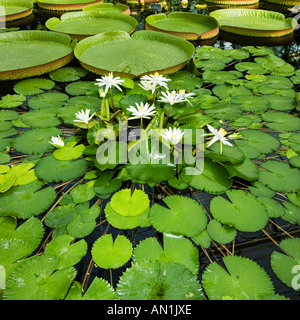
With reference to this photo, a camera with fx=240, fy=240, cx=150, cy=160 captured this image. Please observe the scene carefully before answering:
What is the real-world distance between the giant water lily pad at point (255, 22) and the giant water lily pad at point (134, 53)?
5.07 feet

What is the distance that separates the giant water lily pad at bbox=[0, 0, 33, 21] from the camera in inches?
201

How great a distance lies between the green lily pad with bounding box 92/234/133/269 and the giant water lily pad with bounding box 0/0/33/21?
5.74 m

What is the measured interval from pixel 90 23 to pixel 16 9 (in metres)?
2.36

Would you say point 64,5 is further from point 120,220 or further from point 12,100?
point 120,220

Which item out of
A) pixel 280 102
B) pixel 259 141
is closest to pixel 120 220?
pixel 259 141

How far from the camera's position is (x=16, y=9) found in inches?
222

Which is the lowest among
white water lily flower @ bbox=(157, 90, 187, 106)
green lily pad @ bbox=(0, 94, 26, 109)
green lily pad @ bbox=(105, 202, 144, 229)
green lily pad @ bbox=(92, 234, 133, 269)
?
green lily pad @ bbox=(92, 234, 133, 269)

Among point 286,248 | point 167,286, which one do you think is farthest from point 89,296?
point 286,248

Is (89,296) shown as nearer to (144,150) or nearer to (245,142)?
(144,150)

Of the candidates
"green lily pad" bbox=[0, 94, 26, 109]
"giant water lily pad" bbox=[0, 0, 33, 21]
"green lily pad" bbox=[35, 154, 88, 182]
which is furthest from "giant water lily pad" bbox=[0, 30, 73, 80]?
"giant water lily pad" bbox=[0, 0, 33, 21]

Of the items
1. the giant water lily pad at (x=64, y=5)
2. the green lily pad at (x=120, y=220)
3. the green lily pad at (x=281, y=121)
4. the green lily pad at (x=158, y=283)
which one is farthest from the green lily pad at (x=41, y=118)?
the giant water lily pad at (x=64, y=5)

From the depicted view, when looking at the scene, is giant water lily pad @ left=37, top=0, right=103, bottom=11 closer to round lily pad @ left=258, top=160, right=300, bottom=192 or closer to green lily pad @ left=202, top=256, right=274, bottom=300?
round lily pad @ left=258, top=160, right=300, bottom=192

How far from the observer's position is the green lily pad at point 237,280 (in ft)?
3.73

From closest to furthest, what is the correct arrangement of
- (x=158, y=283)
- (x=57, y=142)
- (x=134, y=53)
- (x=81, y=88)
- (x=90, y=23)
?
(x=158, y=283) < (x=57, y=142) < (x=81, y=88) < (x=134, y=53) < (x=90, y=23)
